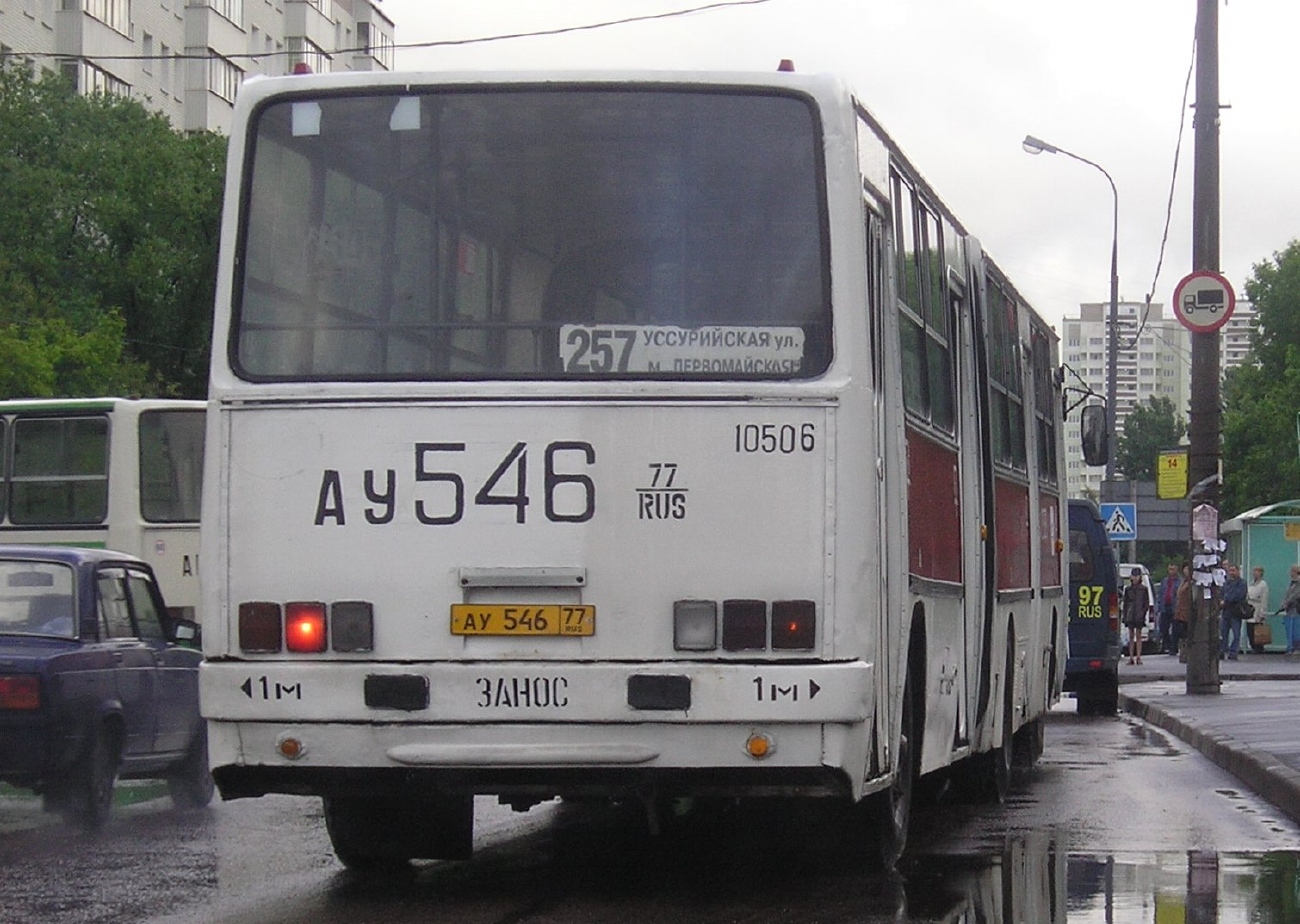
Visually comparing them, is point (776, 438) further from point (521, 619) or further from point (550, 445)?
point (521, 619)

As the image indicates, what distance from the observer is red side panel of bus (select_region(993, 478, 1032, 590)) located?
1462cm

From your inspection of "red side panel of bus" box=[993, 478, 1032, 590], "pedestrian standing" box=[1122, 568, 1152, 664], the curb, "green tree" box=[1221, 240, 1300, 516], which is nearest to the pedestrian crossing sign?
"pedestrian standing" box=[1122, 568, 1152, 664]

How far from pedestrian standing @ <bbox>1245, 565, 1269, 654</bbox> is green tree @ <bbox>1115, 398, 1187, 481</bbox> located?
322 feet

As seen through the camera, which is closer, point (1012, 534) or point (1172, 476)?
point (1012, 534)

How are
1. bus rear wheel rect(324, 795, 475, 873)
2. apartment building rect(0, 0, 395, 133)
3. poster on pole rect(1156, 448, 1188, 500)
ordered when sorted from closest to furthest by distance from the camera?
1. bus rear wheel rect(324, 795, 475, 873)
2. poster on pole rect(1156, 448, 1188, 500)
3. apartment building rect(0, 0, 395, 133)

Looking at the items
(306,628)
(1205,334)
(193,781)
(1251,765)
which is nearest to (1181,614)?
(1205,334)

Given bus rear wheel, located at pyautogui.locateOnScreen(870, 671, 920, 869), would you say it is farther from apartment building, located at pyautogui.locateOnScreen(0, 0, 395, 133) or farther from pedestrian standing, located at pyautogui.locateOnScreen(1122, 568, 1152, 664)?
apartment building, located at pyautogui.locateOnScreen(0, 0, 395, 133)

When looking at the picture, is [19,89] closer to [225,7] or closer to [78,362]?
[78,362]

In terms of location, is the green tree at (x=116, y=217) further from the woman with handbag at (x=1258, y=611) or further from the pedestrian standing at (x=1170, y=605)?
the woman with handbag at (x=1258, y=611)

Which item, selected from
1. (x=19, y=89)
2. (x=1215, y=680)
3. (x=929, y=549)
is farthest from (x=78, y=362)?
(x=929, y=549)

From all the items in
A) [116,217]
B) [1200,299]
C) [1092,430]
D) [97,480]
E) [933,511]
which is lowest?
[933,511]

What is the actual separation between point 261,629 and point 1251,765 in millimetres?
8906

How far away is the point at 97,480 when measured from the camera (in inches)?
1069

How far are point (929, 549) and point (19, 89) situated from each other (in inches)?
2299
